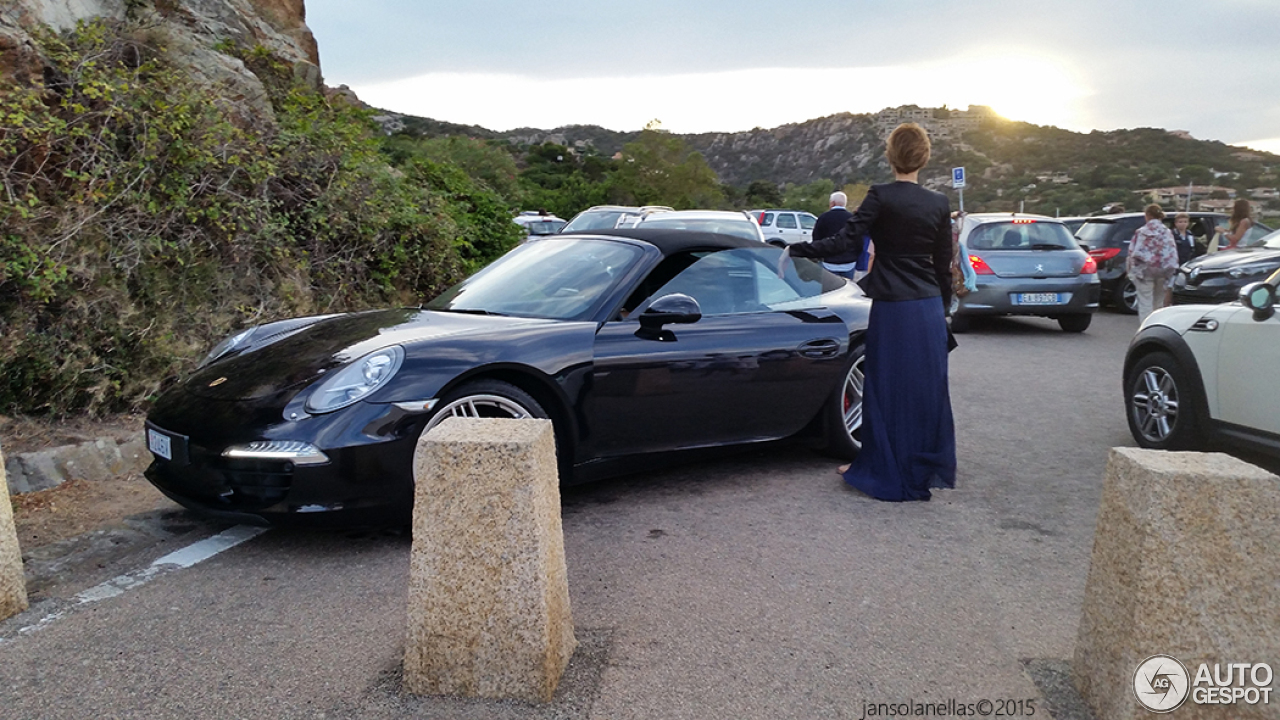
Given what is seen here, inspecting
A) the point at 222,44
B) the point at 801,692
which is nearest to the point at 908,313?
the point at 801,692

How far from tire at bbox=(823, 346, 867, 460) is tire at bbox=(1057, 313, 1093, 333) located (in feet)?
27.8

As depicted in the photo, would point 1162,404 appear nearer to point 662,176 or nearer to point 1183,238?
point 1183,238

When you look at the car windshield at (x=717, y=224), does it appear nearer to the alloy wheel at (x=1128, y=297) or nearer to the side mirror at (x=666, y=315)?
the side mirror at (x=666, y=315)

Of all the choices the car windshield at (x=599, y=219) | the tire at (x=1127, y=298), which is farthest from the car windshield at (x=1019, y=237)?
the car windshield at (x=599, y=219)

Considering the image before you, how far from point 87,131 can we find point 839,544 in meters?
6.49

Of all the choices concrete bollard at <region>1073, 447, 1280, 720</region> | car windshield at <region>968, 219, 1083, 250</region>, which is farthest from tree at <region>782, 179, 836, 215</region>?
concrete bollard at <region>1073, 447, 1280, 720</region>

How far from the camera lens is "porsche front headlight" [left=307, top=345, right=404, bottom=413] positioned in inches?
159

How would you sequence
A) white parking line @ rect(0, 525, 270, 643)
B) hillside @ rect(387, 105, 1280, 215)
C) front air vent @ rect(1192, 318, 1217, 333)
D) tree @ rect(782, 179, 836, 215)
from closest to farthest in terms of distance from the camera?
white parking line @ rect(0, 525, 270, 643)
front air vent @ rect(1192, 318, 1217, 333)
hillside @ rect(387, 105, 1280, 215)
tree @ rect(782, 179, 836, 215)

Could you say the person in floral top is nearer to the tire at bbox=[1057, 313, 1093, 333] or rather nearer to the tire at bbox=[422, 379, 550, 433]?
the tire at bbox=[1057, 313, 1093, 333]

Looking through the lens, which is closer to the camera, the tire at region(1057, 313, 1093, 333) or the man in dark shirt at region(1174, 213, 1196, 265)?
the tire at region(1057, 313, 1093, 333)

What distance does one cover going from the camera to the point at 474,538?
9.19ft

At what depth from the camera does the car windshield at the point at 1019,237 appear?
504 inches

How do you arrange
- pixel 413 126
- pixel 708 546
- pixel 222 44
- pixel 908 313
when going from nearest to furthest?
pixel 708 546, pixel 908 313, pixel 222 44, pixel 413 126

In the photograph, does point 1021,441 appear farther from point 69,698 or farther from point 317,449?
point 69,698
